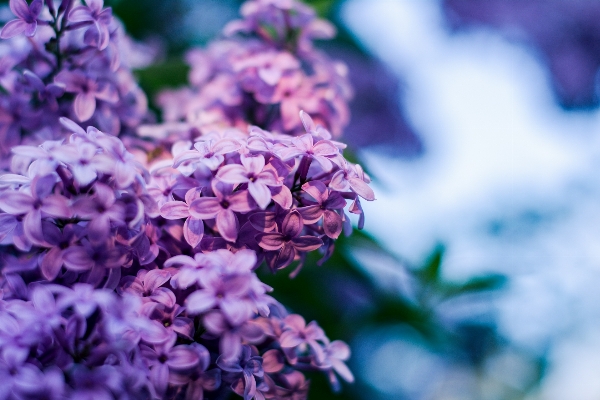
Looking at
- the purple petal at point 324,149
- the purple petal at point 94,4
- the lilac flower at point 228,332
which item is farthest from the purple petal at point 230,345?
the purple petal at point 94,4

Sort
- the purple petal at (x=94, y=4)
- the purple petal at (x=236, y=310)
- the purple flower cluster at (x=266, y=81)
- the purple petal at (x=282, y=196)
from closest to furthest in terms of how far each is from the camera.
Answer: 1. the purple petal at (x=236, y=310)
2. the purple petal at (x=282, y=196)
3. the purple petal at (x=94, y=4)
4. the purple flower cluster at (x=266, y=81)

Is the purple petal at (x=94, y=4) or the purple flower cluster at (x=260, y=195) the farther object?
the purple petal at (x=94, y=4)

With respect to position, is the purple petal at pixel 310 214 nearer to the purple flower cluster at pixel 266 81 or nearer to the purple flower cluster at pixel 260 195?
the purple flower cluster at pixel 260 195

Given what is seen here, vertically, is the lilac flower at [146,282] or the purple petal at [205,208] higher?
the purple petal at [205,208]

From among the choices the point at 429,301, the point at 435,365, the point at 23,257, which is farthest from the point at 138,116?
the point at 435,365

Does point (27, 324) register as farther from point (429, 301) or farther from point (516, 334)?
point (516, 334)

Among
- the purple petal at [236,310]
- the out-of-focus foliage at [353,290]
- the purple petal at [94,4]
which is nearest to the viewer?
the purple petal at [236,310]
